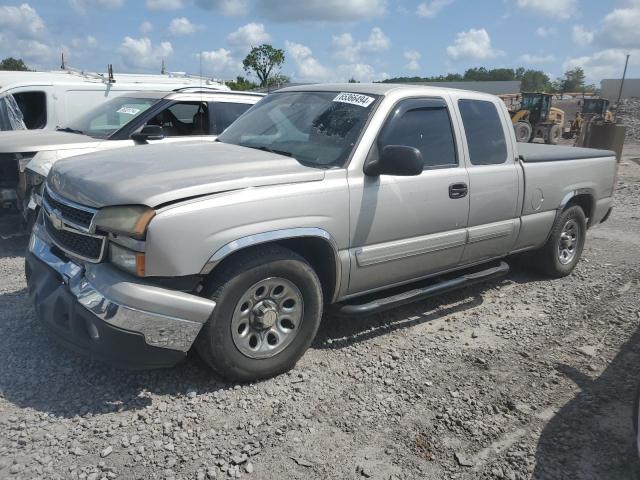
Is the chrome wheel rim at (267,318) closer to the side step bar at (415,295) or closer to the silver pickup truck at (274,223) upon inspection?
the silver pickup truck at (274,223)

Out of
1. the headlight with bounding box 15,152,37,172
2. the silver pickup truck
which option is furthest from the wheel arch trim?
the headlight with bounding box 15,152,37,172

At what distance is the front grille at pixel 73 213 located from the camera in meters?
3.15

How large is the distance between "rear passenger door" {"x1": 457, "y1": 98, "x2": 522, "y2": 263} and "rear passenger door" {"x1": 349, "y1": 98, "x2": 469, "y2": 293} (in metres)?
0.15

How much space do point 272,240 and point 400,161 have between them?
0.99 metres

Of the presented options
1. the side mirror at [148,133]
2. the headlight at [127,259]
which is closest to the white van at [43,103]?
the side mirror at [148,133]

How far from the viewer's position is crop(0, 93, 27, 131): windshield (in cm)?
830

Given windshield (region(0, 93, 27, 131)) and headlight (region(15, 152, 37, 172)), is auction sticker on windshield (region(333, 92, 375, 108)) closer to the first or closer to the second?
headlight (region(15, 152, 37, 172))

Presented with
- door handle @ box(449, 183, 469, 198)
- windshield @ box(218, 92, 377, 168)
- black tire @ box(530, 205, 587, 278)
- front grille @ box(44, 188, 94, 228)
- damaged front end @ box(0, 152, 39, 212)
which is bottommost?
black tire @ box(530, 205, 587, 278)

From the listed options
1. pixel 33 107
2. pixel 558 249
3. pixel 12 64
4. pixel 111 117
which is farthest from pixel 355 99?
pixel 12 64

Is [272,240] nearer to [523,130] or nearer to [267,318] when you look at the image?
[267,318]

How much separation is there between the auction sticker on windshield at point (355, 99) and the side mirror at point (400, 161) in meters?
0.53

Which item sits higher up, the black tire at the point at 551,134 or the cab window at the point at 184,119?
the cab window at the point at 184,119

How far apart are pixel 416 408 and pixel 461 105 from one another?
255cm

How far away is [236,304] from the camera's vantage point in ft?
10.6
